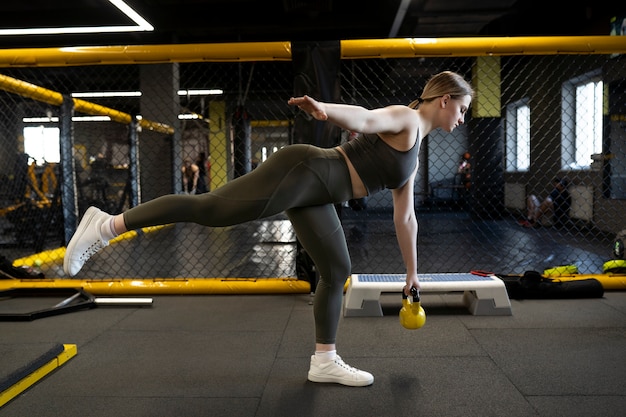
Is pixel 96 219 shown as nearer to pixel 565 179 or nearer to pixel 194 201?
pixel 194 201

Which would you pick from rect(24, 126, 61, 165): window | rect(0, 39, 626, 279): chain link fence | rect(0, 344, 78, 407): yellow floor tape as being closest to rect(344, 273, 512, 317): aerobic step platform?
rect(0, 39, 626, 279): chain link fence

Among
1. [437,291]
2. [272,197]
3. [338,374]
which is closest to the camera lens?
[272,197]

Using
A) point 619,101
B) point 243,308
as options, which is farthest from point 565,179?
point 243,308

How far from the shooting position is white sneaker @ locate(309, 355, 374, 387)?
6.45ft

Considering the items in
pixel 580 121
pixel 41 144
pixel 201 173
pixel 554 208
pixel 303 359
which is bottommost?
pixel 303 359

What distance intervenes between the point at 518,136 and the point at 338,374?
940 cm

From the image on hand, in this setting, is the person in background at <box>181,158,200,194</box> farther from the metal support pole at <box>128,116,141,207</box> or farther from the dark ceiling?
the metal support pole at <box>128,116,141,207</box>

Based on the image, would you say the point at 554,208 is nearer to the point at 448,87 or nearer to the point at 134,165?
the point at 134,165

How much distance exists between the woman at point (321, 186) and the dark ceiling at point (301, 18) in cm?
622

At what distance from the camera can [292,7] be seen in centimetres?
768

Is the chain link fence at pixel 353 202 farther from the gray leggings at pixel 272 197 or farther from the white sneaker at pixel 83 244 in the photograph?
the white sneaker at pixel 83 244

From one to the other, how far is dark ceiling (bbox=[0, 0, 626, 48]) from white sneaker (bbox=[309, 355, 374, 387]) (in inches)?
254

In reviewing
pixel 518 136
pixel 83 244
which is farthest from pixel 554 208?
pixel 83 244

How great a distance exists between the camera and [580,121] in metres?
7.81
